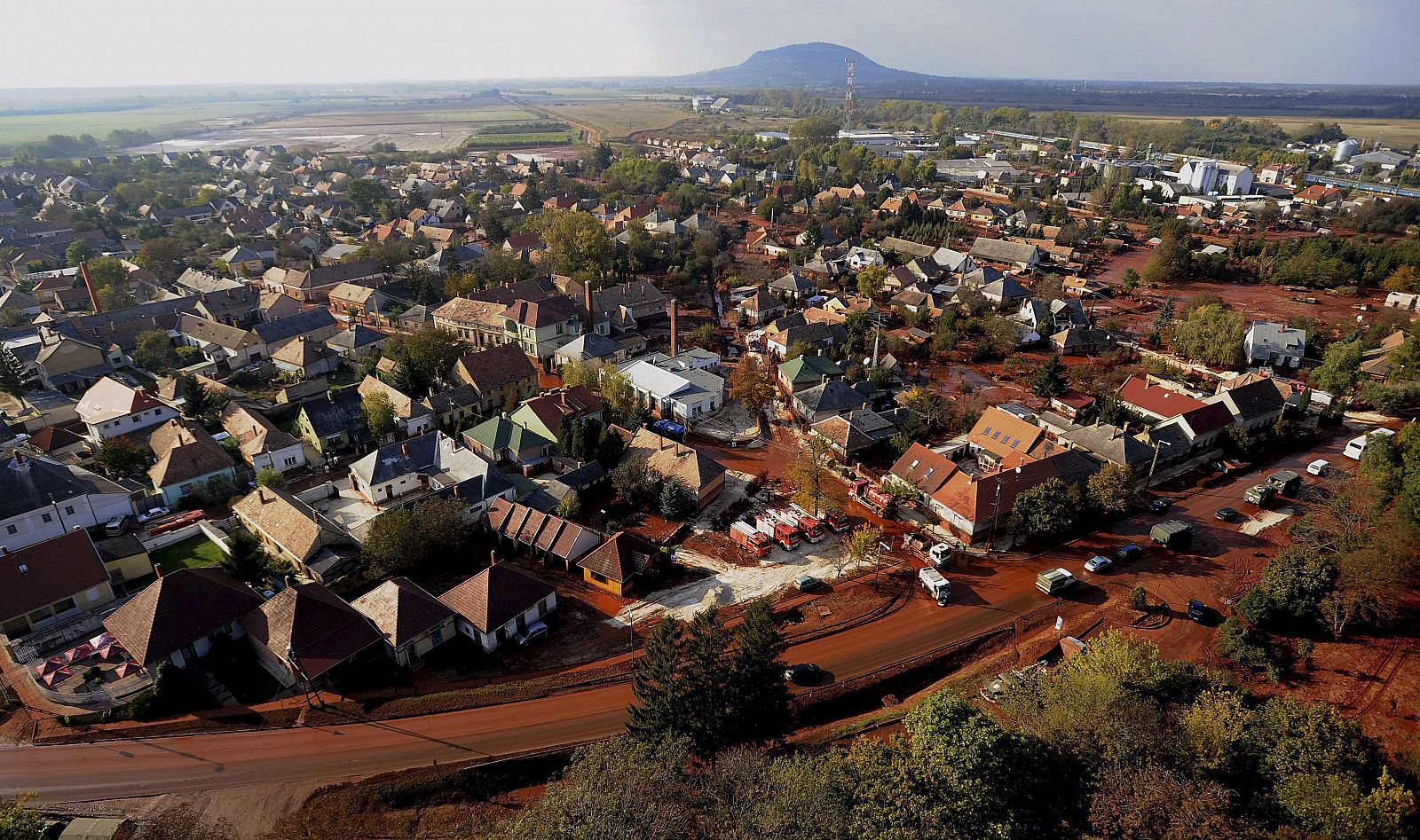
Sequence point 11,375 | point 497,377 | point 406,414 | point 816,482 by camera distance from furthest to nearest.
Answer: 1. point 497,377
2. point 11,375
3. point 406,414
4. point 816,482

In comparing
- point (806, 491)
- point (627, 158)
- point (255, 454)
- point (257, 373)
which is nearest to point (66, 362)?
point (257, 373)

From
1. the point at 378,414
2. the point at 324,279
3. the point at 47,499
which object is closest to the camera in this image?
the point at 47,499

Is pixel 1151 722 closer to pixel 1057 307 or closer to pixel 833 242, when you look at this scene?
pixel 1057 307

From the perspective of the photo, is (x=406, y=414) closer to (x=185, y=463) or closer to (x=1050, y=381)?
(x=185, y=463)

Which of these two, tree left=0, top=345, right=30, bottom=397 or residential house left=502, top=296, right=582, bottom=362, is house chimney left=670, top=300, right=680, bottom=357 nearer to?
residential house left=502, top=296, right=582, bottom=362

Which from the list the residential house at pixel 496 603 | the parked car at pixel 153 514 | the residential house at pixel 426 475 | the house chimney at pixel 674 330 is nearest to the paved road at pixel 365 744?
the residential house at pixel 496 603

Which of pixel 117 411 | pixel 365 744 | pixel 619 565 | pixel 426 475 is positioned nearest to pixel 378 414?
pixel 426 475

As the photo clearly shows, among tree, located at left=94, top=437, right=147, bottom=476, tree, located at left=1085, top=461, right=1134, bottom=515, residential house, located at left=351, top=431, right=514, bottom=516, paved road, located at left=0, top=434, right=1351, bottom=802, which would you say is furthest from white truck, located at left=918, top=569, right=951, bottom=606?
tree, located at left=94, top=437, right=147, bottom=476

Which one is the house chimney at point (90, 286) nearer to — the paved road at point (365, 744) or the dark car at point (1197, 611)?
the paved road at point (365, 744)
